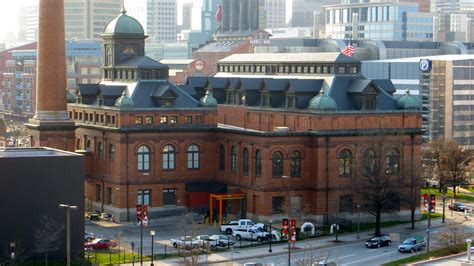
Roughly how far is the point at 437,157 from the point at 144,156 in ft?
146

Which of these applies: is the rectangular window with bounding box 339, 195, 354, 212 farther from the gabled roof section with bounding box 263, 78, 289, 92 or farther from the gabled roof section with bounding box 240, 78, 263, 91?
the gabled roof section with bounding box 240, 78, 263, 91

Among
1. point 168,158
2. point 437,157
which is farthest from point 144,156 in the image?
point 437,157

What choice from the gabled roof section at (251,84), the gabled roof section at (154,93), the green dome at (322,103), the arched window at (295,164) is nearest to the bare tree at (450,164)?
the gabled roof section at (251,84)

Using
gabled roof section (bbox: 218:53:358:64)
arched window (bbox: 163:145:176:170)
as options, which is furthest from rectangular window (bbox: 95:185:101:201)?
gabled roof section (bbox: 218:53:358:64)

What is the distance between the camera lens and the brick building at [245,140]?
120m

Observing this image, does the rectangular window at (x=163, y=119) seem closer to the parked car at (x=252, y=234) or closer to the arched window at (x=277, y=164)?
the arched window at (x=277, y=164)

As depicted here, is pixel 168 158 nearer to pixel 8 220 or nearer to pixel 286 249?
pixel 286 249

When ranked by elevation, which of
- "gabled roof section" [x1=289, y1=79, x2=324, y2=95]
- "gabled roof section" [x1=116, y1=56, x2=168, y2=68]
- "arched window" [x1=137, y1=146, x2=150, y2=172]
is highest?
"gabled roof section" [x1=116, y1=56, x2=168, y2=68]

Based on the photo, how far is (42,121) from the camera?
12638 centimetres

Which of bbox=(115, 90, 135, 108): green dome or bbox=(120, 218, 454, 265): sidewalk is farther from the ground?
bbox=(115, 90, 135, 108): green dome

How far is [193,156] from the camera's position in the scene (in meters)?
127

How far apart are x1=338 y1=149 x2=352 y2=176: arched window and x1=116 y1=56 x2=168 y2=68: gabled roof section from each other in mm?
23290

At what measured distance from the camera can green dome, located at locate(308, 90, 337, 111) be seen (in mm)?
120625

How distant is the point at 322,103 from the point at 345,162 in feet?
22.7
